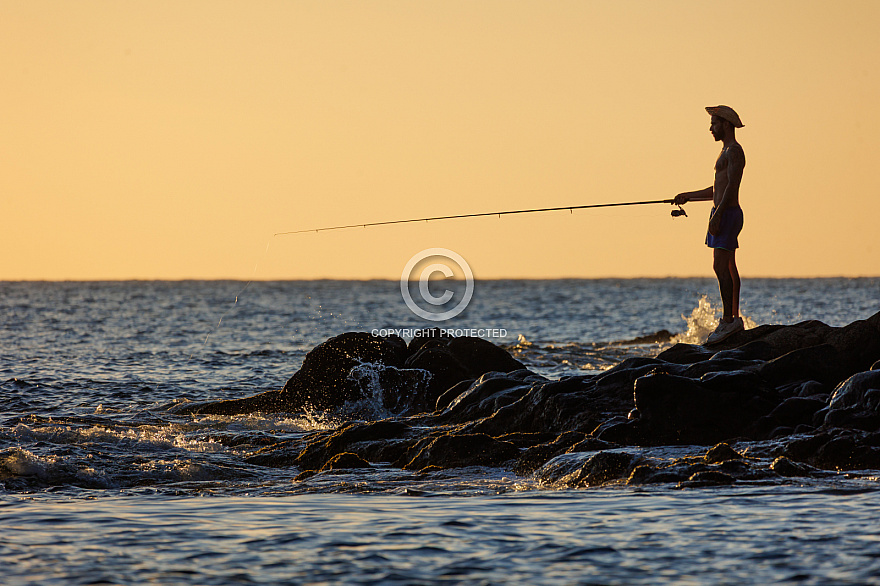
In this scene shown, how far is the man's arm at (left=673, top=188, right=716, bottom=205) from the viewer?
1128cm

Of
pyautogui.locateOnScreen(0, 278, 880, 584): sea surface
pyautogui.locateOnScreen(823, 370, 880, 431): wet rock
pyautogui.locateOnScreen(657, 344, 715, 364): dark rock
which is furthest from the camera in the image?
pyautogui.locateOnScreen(657, 344, 715, 364): dark rock

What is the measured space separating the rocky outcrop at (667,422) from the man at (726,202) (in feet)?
2.61

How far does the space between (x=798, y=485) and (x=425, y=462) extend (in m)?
3.10

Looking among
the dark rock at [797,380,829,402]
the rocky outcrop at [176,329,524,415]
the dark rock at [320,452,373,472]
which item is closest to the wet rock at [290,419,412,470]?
the dark rock at [320,452,373,472]

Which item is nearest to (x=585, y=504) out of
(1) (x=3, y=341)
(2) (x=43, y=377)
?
(2) (x=43, y=377)

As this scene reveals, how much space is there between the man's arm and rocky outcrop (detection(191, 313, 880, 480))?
1.59 meters

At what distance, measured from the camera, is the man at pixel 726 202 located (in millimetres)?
10781

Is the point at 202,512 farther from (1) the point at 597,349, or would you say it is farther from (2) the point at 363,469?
(1) the point at 597,349

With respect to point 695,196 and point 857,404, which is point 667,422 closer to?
point 857,404

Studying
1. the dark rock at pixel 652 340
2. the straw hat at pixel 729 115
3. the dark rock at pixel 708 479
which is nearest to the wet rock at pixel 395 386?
the straw hat at pixel 729 115

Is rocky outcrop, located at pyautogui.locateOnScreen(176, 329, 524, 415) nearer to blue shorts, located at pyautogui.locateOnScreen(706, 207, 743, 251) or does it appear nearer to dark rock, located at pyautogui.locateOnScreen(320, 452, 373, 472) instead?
blue shorts, located at pyautogui.locateOnScreen(706, 207, 743, 251)

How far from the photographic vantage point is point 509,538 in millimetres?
5898

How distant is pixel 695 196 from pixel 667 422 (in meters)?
3.69

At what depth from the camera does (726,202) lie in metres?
10.8
